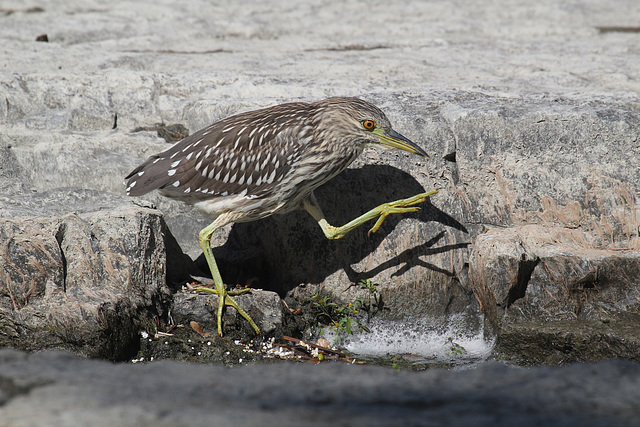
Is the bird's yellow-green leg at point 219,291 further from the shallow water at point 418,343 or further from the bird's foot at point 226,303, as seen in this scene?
the shallow water at point 418,343

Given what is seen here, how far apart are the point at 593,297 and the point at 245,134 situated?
2.67 m

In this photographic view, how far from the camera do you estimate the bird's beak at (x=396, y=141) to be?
4215mm

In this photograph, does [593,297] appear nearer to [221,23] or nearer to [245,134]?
[245,134]

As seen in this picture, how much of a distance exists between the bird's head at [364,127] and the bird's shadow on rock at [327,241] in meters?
0.58

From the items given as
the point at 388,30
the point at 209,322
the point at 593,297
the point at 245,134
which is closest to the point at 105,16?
the point at 388,30

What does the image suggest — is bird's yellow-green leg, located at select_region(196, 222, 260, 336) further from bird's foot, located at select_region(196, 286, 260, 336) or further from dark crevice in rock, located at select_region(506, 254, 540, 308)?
dark crevice in rock, located at select_region(506, 254, 540, 308)

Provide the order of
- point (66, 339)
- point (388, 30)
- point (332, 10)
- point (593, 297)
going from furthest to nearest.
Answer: point (332, 10), point (388, 30), point (593, 297), point (66, 339)

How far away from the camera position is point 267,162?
14.1 feet

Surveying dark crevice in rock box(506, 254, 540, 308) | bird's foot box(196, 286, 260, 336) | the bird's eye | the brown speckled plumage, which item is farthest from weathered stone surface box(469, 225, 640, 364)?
bird's foot box(196, 286, 260, 336)

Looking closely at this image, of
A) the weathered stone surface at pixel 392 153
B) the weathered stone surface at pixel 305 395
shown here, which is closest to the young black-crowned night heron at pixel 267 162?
the weathered stone surface at pixel 392 153

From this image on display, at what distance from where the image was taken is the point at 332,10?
29.6 ft

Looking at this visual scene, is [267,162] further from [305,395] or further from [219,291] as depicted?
[305,395]

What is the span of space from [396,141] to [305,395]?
8.03 feet

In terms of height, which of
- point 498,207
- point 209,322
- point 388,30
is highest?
point 388,30
